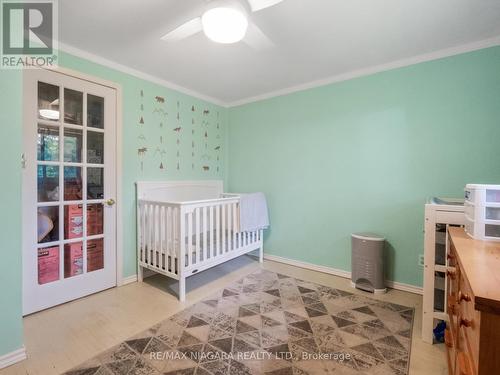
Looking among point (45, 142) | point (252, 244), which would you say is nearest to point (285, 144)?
point (252, 244)

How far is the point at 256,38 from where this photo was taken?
148 centimetres

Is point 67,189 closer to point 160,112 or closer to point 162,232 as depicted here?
point 162,232

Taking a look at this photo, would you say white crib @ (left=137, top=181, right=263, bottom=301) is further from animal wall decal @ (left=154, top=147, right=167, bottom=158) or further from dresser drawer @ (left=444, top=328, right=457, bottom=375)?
dresser drawer @ (left=444, top=328, right=457, bottom=375)

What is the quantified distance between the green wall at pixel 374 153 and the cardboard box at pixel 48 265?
87.2 inches

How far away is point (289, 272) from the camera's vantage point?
2.74 metres

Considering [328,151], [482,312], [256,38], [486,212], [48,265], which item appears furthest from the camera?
[328,151]

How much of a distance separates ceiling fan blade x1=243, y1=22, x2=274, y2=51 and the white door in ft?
5.11

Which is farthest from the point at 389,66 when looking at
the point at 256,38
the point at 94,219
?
the point at 94,219

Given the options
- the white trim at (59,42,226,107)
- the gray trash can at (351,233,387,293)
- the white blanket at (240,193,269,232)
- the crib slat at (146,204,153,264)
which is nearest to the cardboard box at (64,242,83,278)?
the crib slat at (146,204,153,264)

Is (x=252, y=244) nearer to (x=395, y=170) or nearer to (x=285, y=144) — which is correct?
(x=285, y=144)

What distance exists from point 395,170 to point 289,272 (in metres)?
1.55

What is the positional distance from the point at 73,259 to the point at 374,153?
3.00m

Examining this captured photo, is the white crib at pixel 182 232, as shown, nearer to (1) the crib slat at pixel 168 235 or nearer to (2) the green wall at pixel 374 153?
(1) the crib slat at pixel 168 235

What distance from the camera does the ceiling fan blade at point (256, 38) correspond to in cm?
136
